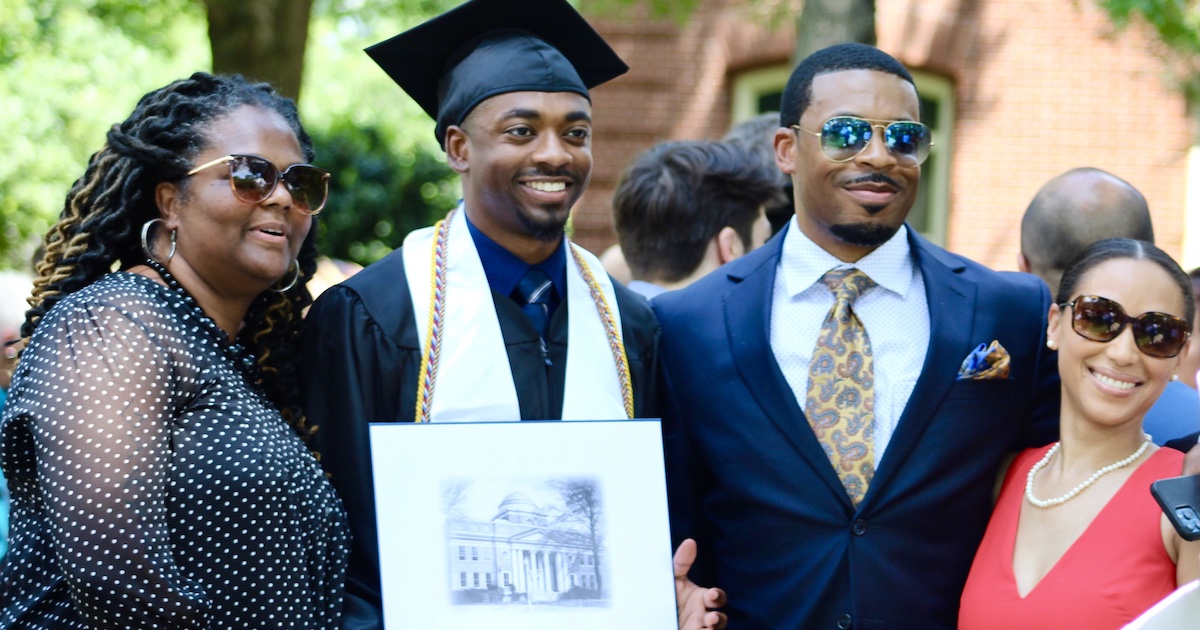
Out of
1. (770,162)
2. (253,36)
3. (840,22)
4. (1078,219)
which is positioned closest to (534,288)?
(770,162)

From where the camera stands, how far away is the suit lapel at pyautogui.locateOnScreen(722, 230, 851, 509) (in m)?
3.39

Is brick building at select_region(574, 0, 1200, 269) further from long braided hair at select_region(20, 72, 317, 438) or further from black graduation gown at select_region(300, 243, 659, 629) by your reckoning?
long braided hair at select_region(20, 72, 317, 438)

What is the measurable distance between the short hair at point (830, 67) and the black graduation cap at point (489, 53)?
0.54 meters

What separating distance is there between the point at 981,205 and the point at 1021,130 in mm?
760

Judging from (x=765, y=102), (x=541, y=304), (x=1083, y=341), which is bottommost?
(x=1083, y=341)

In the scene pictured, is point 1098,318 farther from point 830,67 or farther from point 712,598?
point 712,598

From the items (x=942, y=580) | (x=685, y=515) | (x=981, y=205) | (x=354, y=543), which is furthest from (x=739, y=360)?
(x=981, y=205)

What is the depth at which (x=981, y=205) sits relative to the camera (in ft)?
39.0

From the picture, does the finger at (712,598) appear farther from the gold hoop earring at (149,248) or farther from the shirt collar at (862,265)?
the gold hoop earring at (149,248)

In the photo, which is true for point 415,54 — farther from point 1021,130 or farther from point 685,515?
point 1021,130

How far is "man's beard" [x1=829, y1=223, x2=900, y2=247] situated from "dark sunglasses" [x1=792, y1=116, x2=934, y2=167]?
0.18 metres

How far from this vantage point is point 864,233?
357 centimetres

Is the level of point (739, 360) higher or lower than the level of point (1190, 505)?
higher

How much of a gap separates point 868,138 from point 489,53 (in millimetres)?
1057
